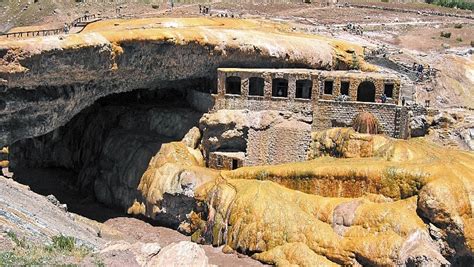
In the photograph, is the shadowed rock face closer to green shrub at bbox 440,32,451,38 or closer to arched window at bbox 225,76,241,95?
arched window at bbox 225,76,241,95

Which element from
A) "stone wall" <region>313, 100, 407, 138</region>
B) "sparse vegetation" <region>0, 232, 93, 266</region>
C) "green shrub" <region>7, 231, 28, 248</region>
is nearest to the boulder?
"sparse vegetation" <region>0, 232, 93, 266</region>

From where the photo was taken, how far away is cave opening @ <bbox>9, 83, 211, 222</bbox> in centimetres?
5541

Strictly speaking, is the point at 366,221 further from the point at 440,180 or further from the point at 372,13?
the point at 372,13

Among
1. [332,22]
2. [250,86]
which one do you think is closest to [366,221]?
[250,86]

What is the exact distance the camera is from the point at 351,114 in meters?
51.4

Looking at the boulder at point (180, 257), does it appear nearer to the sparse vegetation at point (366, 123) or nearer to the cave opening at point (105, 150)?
the sparse vegetation at point (366, 123)

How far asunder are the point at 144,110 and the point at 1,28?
3837cm

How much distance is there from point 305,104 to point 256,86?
5.65m

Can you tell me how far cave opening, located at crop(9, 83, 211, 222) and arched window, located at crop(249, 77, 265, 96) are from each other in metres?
4.88

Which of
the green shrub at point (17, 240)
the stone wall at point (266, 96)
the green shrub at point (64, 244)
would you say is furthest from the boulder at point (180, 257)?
the stone wall at point (266, 96)

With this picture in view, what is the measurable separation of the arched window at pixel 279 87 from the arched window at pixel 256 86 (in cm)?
115

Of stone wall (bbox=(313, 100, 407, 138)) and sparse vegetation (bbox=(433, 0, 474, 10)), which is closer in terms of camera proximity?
stone wall (bbox=(313, 100, 407, 138))

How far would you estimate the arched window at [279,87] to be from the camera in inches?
2166

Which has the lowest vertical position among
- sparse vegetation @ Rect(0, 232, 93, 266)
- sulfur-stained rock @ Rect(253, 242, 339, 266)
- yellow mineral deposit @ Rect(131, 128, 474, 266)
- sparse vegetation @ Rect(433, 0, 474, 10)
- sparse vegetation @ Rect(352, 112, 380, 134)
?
sulfur-stained rock @ Rect(253, 242, 339, 266)
